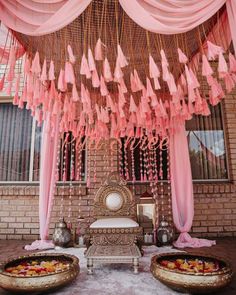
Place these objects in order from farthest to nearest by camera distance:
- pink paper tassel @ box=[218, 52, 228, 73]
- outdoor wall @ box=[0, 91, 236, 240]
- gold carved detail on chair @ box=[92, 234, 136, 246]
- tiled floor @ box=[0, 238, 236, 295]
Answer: outdoor wall @ box=[0, 91, 236, 240]
tiled floor @ box=[0, 238, 236, 295]
gold carved detail on chair @ box=[92, 234, 136, 246]
pink paper tassel @ box=[218, 52, 228, 73]

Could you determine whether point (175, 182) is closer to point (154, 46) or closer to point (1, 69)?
point (154, 46)

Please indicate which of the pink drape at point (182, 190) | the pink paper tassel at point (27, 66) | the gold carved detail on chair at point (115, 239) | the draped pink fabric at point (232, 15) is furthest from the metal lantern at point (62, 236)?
the draped pink fabric at point (232, 15)

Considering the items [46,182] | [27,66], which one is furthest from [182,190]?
[27,66]

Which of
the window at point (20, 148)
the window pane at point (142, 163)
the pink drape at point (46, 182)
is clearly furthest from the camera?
the window at point (20, 148)

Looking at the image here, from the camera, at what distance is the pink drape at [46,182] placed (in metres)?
3.26

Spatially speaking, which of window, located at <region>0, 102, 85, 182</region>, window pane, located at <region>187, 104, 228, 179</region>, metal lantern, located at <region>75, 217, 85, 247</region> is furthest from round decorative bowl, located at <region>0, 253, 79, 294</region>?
window pane, located at <region>187, 104, 228, 179</region>

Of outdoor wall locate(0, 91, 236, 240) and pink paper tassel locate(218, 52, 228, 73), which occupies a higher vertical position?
pink paper tassel locate(218, 52, 228, 73)

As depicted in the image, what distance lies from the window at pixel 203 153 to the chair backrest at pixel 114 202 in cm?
83

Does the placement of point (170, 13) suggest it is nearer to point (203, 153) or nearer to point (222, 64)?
point (222, 64)

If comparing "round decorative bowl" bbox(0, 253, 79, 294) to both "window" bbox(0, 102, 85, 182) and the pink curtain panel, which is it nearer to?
the pink curtain panel

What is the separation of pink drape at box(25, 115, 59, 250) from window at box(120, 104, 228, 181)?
1202mm

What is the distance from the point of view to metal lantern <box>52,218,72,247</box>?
10.7ft

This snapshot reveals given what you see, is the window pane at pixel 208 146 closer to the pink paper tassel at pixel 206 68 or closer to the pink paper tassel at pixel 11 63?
the pink paper tassel at pixel 206 68

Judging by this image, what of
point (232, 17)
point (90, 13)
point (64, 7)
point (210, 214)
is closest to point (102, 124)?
point (90, 13)
